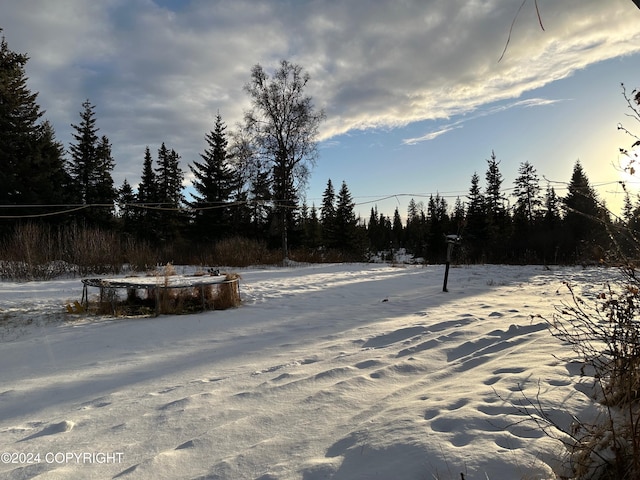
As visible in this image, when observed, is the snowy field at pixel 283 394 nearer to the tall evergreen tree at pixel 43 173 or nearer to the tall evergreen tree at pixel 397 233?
the tall evergreen tree at pixel 43 173

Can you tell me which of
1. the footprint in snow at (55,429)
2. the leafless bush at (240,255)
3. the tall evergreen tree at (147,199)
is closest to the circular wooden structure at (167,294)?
the footprint in snow at (55,429)

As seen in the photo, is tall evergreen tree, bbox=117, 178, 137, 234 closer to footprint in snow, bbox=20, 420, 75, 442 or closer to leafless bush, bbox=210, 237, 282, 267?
leafless bush, bbox=210, 237, 282, 267

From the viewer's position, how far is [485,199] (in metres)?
40.2

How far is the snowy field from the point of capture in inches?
91.7

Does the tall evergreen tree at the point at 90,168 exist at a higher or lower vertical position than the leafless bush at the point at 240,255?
higher

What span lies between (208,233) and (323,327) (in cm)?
2735

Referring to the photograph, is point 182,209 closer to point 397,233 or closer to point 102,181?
point 102,181

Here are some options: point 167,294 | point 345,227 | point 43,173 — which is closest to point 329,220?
point 345,227

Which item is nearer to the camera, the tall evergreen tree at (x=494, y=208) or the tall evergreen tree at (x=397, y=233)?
the tall evergreen tree at (x=494, y=208)

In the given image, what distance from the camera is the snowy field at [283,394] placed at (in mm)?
2330

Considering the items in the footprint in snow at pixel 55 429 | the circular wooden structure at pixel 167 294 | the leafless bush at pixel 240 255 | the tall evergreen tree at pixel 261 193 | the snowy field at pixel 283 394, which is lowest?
the footprint in snow at pixel 55 429

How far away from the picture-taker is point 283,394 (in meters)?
3.55

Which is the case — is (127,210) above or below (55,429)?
above

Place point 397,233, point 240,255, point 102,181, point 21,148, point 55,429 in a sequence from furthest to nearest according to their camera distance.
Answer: point 397,233
point 102,181
point 21,148
point 240,255
point 55,429
